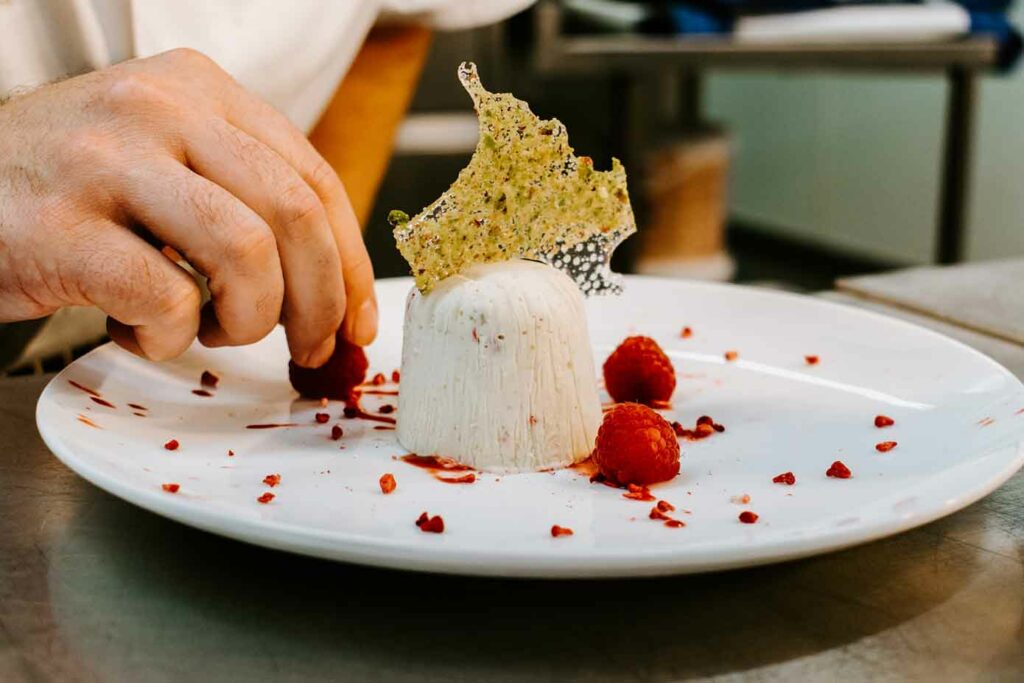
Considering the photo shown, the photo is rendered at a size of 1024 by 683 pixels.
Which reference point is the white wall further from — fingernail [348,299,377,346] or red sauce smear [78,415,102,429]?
red sauce smear [78,415,102,429]

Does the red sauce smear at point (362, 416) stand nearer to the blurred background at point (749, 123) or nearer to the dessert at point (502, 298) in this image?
the dessert at point (502, 298)

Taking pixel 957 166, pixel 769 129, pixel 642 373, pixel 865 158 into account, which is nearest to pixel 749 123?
pixel 769 129

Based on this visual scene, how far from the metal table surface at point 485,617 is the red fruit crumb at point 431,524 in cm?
4

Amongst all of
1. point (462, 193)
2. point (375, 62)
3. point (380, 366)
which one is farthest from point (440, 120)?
point (462, 193)

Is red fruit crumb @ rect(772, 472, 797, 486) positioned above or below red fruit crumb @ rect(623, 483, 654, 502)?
below

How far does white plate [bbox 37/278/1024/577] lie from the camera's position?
64 centimetres

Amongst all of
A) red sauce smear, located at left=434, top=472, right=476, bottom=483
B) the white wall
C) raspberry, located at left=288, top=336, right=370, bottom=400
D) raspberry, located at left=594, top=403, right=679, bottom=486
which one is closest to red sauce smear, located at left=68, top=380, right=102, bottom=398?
raspberry, located at left=288, top=336, right=370, bottom=400

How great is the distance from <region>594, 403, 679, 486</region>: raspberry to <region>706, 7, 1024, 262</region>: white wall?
3.82 meters

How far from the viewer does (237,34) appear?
1.45 m

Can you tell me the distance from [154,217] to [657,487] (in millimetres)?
454

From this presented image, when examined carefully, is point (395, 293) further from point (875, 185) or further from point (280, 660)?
point (875, 185)

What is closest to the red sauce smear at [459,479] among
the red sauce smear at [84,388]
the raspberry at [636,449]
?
the raspberry at [636,449]

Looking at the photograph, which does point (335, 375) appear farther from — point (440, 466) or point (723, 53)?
point (723, 53)

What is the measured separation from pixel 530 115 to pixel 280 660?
529 millimetres
